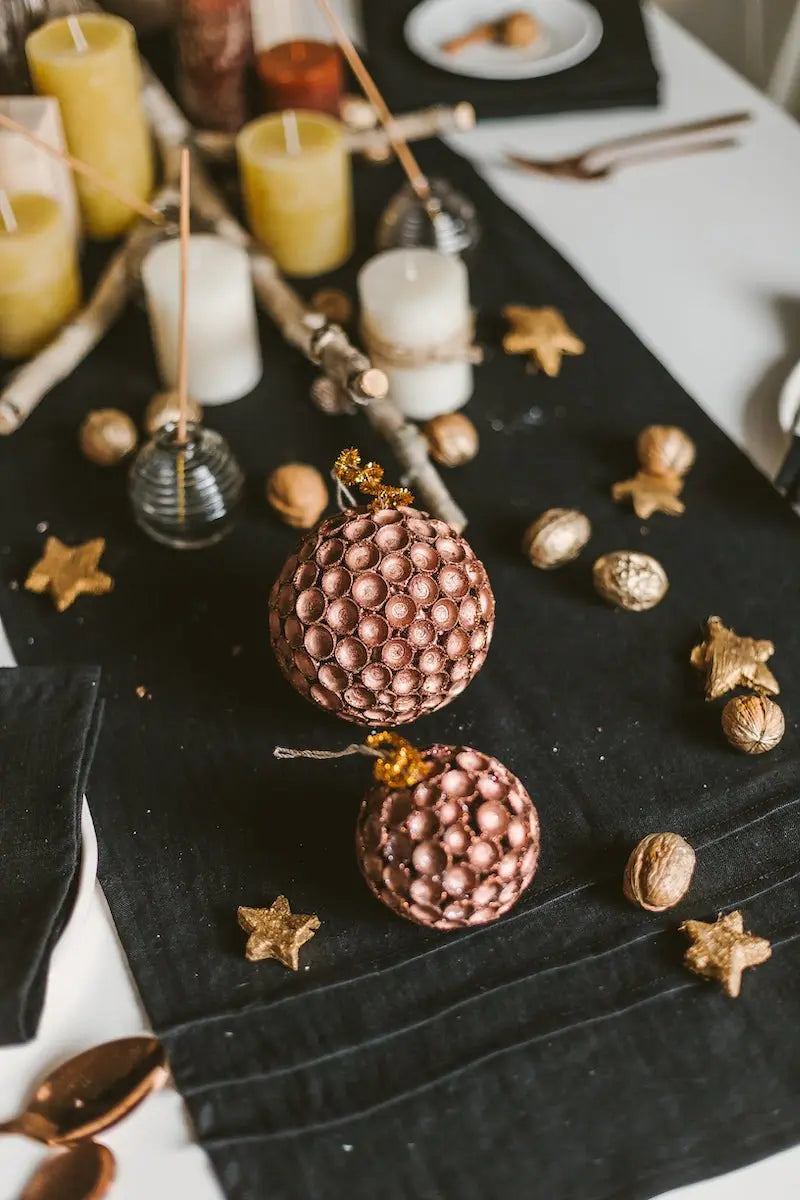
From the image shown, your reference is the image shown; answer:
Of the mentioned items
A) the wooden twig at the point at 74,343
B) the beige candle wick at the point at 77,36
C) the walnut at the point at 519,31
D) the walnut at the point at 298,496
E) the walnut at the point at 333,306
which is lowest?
the walnut at the point at 298,496

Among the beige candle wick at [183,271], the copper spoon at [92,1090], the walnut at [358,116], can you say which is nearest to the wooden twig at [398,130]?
the walnut at [358,116]

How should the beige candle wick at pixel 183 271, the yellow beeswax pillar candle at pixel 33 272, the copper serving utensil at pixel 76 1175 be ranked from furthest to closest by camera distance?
the yellow beeswax pillar candle at pixel 33 272, the beige candle wick at pixel 183 271, the copper serving utensil at pixel 76 1175

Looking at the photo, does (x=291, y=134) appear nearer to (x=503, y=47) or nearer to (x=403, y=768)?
(x=503, y=47)

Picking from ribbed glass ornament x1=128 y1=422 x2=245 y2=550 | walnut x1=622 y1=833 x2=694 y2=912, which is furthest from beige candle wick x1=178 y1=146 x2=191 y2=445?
walnut x1=622 y1=833 x2=694 y2=912

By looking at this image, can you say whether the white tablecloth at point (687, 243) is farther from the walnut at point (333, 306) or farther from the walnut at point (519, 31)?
the walnut at point (333, 306)

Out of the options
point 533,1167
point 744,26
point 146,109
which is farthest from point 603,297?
point 744,26

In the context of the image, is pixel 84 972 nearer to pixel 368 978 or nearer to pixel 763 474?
pixel 368 978
